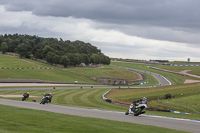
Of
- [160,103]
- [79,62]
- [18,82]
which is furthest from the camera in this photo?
[79,62]

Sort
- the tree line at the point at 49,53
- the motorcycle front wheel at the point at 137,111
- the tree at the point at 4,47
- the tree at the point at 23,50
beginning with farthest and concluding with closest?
the tree at the point at 4,47 < the tree at the point at 23,50 < the tree line at the point at 49,53 < the motorcycle front wheel at the point at 137,111

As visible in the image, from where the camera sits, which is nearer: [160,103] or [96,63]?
[160,103]

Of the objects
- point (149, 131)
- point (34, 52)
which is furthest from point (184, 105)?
A: point (34, 52)

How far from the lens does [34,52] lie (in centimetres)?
16950

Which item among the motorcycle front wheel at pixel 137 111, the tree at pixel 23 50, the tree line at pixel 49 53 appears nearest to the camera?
the motorcycle front wheel at pixel 137 111

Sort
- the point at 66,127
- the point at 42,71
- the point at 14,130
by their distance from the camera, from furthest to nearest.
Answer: the point at 42,71 → the point at 66,127 → the point at 14,130

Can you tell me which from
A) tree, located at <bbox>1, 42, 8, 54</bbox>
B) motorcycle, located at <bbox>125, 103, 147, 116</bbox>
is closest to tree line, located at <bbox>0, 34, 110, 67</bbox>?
tree, located at <bbox>1, 42, 8, 54</bbox>

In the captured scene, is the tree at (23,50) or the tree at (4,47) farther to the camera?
the tree at (4,47)

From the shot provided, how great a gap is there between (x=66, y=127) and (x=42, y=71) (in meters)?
103

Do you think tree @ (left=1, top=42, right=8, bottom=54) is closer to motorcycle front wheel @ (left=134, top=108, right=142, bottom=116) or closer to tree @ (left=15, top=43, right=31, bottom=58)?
tree @ (left=15, top=43, right=31, bottom=58)

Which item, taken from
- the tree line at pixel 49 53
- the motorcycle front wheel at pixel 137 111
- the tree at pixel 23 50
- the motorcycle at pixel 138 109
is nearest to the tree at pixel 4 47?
the tree line at pixel 49 53

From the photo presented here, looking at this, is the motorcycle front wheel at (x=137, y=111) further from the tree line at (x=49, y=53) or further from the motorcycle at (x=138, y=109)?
the tree line at (x=49, y=53)

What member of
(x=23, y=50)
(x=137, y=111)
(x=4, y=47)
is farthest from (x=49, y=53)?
(x=137, y=111)

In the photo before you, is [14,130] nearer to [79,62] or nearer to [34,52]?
[79,62]
